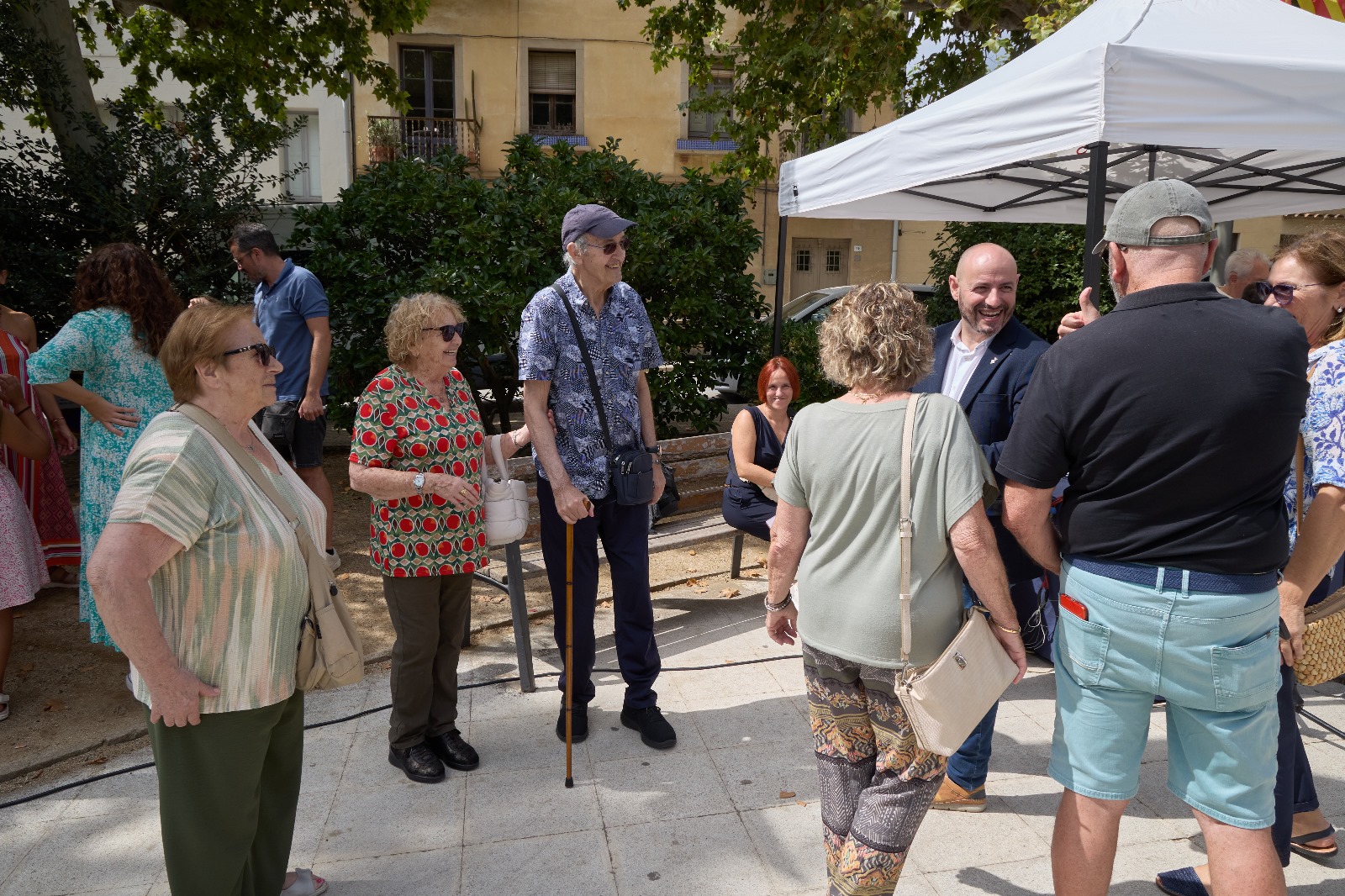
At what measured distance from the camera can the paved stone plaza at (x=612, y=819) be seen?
9.21ft

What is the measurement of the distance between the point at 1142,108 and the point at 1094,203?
1.09 feet

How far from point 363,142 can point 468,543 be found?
1905cm

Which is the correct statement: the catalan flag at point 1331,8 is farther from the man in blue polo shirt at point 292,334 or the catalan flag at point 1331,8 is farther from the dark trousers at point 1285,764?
the man in blue polo shirt at point 292,334

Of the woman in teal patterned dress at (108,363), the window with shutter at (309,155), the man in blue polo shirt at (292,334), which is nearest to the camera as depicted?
the woman in teal patterned dress at (108,363)

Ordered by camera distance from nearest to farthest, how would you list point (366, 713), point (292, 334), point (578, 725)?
point (578, 725) < point (366, 713) < point (292, 334)

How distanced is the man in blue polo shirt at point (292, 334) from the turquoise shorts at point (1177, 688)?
14.7 ft

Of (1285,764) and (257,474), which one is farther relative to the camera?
(1285,764)

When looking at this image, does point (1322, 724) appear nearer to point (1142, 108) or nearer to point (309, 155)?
point (1142, 108)

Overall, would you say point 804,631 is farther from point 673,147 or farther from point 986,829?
point 673,147

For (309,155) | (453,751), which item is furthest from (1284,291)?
(309,155)

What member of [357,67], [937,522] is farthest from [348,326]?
[937,522]

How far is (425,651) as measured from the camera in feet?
10.8

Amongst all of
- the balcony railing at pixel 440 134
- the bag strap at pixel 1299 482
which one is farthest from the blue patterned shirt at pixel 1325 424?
the balcony railing at pixel 440 134

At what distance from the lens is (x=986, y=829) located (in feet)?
9.95
